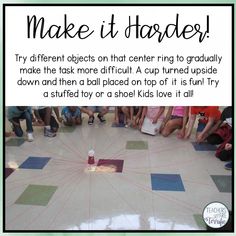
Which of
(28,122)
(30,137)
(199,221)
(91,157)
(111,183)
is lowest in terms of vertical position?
(199,221)

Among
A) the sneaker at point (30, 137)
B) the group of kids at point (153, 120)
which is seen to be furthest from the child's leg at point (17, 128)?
the sneaker at point (30, 137)

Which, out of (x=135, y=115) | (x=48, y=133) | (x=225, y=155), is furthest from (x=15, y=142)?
(x=225, y=155)

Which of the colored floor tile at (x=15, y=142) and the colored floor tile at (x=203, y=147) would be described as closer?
the colored floor tile at (x=203, y=147)

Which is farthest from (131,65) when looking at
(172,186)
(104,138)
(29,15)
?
(104,138)

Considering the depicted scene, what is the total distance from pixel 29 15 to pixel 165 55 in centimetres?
65

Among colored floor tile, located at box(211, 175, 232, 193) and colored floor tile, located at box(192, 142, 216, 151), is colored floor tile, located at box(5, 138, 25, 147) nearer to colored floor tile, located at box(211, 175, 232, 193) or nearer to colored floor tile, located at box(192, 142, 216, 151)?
colored floor tile, located at box(192, 142, 216, 151)

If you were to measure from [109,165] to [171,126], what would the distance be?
2.28ft

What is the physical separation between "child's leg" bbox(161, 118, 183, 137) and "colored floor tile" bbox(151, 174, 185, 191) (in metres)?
0.67

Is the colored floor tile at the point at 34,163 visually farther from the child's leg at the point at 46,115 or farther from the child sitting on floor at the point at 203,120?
the child sitting on floor at the point at 203,120

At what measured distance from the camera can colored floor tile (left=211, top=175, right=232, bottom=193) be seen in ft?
6.39

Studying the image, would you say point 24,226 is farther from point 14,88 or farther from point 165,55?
point 165,55

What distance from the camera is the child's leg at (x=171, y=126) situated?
8.98ft

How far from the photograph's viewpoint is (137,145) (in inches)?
103

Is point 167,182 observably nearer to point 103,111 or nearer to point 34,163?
point 34,163
